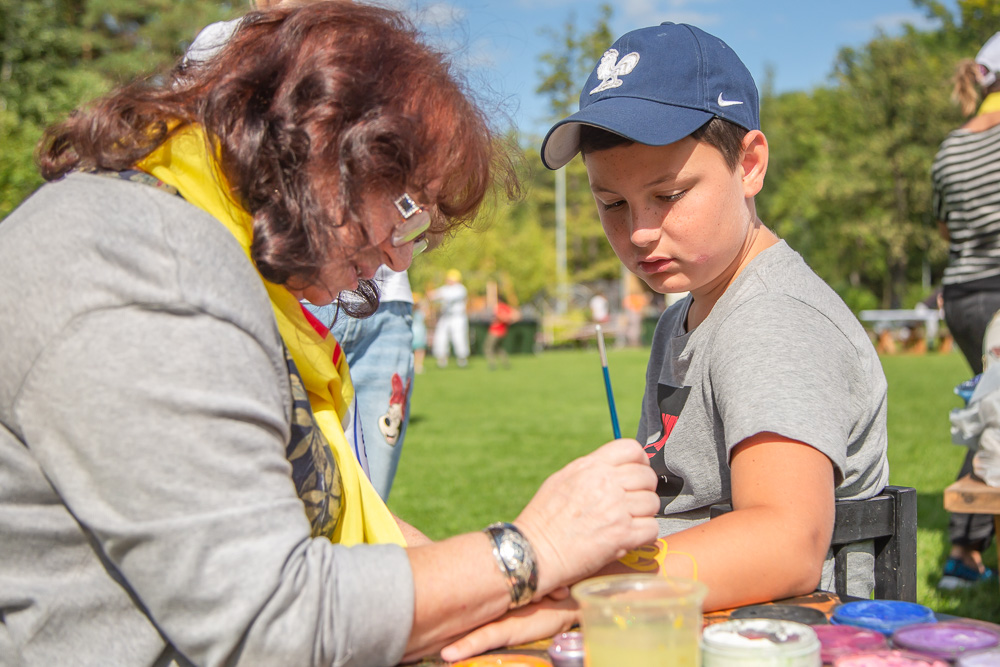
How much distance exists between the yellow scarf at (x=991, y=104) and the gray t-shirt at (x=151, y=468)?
406 cm

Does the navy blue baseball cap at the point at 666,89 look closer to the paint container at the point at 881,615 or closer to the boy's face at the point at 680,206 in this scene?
the boy's face at the point at 680,206

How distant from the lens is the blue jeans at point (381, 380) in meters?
2.97

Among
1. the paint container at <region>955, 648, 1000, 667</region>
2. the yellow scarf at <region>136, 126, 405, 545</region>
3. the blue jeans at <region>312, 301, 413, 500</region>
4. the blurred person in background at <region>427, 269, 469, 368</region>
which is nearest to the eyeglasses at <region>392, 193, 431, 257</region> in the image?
the yellow scarf at <region>136, 126, 405, 545</region>

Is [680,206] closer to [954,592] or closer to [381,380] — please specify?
[381,380]

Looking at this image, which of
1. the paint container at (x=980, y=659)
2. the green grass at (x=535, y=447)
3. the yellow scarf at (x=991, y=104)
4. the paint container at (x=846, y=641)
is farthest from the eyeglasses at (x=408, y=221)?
the yellow scarf at (x=991, y=104)

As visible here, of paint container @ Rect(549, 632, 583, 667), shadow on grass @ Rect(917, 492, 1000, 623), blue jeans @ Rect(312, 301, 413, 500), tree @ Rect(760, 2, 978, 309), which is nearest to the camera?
paint container @ Rect(549, 632, 583, 667)

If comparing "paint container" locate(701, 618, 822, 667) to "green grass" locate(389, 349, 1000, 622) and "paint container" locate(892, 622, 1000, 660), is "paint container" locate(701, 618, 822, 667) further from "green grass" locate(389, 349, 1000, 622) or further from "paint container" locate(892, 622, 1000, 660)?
"green grass" locate(389, 349, 1000, 622)

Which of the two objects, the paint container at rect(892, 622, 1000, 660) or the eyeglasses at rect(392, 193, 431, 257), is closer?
the paint container at rect(892, 622, 1000, 660)

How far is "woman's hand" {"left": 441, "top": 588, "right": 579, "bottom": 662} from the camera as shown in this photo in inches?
45.1

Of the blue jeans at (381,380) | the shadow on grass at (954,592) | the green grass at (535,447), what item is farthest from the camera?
the green grass at (535,447)

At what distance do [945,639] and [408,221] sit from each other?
3.03 ft

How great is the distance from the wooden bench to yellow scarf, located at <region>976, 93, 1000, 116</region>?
7.02 feet

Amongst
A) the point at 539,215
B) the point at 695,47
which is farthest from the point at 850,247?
the point at 695,47

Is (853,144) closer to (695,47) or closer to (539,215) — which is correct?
(539,215)
